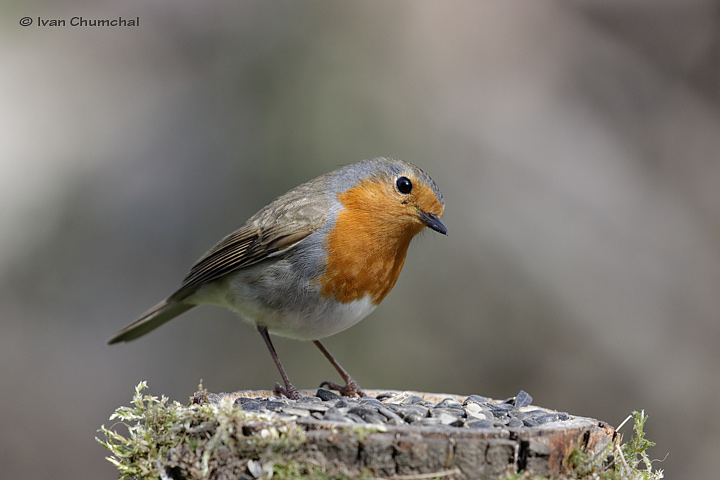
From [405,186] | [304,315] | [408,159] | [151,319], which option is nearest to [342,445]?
[304,315]

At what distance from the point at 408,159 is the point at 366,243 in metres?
3.09

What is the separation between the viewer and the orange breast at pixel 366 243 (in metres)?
3.79

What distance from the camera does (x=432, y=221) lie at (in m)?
3.97

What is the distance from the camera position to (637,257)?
669cm

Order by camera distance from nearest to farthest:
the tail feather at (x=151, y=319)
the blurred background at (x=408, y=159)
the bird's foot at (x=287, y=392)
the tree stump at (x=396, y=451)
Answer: the tree stump at (x=396, y=451), the bird's foot at (x=287, y=392), the tail feather at (x=151, y=319), the blurred background at (x=408, y=159)

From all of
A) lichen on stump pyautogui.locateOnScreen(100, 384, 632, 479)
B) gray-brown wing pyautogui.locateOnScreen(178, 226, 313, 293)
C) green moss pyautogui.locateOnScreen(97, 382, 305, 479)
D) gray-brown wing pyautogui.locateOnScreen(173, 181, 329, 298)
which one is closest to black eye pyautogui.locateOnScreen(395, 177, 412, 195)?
gray-brown wing pyautogui.locateOnScreen(173, 181, 329, 298)

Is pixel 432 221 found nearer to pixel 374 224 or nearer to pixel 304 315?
pixel 374 224

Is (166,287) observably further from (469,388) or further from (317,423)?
(317,423)

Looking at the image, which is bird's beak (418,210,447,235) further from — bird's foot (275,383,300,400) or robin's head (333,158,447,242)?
bird's foot (275,383,300,400)

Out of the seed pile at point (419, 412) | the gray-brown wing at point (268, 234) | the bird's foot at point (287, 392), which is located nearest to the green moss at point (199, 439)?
the seed pile at point (419, 412)

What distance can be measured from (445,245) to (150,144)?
325cm

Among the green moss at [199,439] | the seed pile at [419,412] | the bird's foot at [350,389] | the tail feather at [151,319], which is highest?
the tail feather at [151,319]

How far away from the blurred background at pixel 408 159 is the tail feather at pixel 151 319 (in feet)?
6.83

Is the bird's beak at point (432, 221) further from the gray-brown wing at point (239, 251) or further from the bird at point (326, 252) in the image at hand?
the gray-brown wing at point (239, 251)
